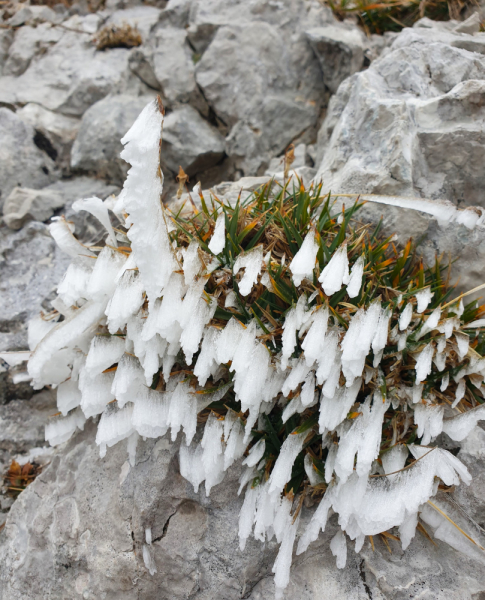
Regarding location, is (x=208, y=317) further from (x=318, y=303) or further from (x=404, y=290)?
(x=404, y=290)

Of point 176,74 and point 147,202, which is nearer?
point 147,202

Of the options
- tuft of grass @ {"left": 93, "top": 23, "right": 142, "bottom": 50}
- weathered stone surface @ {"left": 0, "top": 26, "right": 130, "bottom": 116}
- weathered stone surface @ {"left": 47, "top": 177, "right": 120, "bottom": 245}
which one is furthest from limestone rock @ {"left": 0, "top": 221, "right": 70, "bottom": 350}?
tuft of grass @ {"left": 93, "top": 23, "right": 142, "bottom": 50}

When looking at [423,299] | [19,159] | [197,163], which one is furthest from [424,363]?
[19,159]

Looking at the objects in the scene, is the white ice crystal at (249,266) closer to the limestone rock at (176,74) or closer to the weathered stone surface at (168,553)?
the weathered stone surface at (168,553)

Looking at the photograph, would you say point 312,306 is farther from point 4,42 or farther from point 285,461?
point 4,42

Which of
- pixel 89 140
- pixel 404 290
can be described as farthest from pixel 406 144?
pixel 89 140

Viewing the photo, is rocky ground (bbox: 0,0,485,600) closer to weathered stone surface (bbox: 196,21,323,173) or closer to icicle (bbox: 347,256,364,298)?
weathered stone surface (bbox: 196,21,323,173)

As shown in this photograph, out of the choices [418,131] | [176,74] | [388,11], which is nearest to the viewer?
[418,131]
